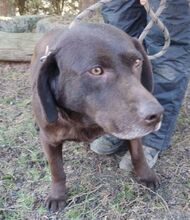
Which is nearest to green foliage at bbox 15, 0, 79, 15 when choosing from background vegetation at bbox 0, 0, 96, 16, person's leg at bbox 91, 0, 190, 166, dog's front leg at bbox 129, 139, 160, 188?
background vegetation at bbox 0, 0, 96, 16

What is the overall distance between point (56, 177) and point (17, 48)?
244 centimetres

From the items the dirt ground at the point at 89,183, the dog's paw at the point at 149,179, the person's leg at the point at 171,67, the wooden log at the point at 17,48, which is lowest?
the wooden log at the point at 17,48

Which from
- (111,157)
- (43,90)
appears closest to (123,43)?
(43,90)

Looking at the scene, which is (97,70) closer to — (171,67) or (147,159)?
(171,67)

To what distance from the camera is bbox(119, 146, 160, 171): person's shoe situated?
2969 mm

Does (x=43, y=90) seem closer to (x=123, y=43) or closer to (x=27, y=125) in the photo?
(x=123, y=43)

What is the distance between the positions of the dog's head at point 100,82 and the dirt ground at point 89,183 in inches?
27.9

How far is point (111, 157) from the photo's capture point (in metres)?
3.15

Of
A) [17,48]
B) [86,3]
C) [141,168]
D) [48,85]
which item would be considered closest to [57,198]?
[141,168]

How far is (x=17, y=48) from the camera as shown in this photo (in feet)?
15.9

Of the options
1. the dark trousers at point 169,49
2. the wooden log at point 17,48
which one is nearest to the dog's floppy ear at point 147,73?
the dark trousers at point 169,49

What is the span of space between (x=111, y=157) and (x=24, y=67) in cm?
195

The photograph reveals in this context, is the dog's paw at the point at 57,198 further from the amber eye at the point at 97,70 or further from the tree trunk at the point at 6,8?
the tree trunk at the point at 6,8

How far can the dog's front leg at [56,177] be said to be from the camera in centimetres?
264
